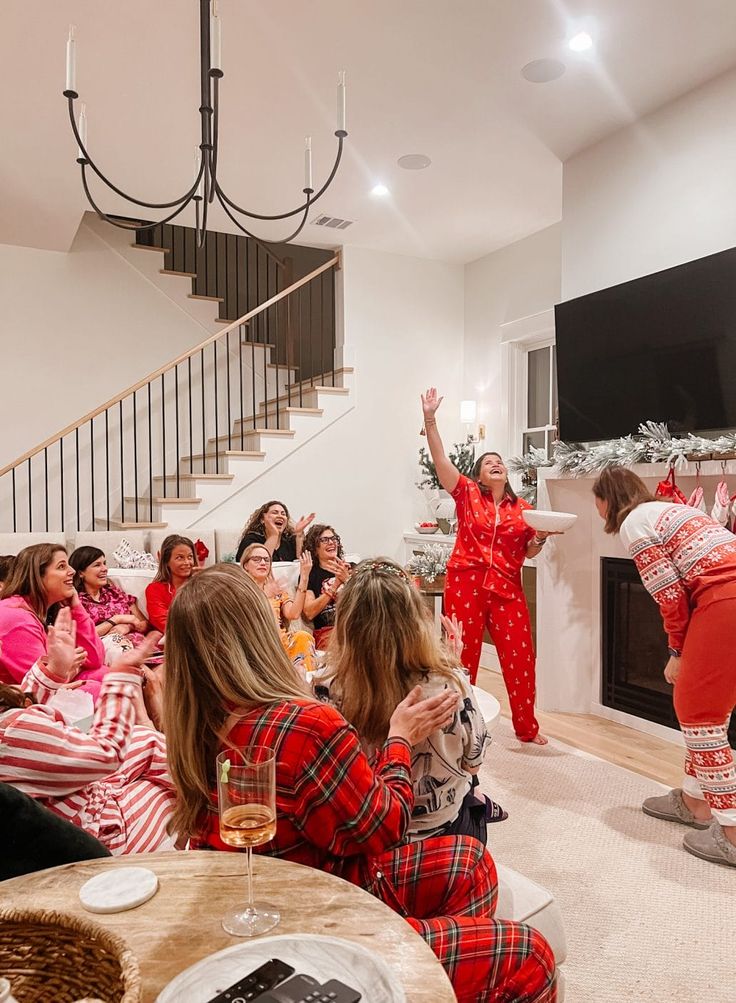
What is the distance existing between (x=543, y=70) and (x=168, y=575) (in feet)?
10.1

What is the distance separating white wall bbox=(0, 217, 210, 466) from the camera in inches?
225

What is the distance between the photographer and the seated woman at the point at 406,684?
58.2 inches

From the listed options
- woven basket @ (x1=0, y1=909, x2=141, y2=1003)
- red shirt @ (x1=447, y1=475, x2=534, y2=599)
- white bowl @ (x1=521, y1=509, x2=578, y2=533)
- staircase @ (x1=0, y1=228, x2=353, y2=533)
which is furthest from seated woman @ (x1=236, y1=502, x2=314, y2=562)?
woven basket @ (x1=0, y1=909, x2=141, y2=1003)

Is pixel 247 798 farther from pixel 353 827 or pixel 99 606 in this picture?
pixel 99 606

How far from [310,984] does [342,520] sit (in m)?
5.20

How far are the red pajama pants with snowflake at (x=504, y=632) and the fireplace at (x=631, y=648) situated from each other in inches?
21.6

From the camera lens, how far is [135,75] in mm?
3297

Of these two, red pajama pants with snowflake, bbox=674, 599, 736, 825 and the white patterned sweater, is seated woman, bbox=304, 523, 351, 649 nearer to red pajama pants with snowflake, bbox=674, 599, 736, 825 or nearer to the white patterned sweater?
the white patterned sweater

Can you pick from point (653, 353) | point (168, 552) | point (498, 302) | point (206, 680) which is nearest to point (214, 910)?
point (206, 680)

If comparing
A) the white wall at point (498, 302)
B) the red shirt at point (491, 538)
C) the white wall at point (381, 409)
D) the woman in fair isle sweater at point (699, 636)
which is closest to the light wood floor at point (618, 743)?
the woman in fair isle sweater at point (699, 636)

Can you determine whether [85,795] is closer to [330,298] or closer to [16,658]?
[16,658]

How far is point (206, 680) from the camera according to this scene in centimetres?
121

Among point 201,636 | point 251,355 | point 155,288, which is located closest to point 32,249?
point 155,288

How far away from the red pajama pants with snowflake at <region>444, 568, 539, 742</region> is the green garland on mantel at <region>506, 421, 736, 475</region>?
0.75 meters
